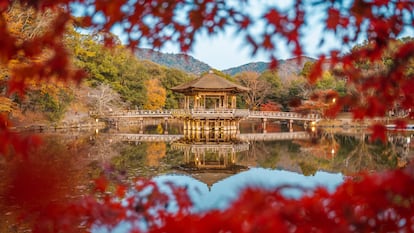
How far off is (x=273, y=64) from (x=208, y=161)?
11.1m

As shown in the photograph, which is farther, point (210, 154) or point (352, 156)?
point (210, 154)

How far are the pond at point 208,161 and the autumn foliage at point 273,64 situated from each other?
4424mm

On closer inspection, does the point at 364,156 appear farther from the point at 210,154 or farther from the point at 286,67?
the point at 286,67

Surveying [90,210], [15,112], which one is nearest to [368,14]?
[90,210]

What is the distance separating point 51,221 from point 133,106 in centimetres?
3096

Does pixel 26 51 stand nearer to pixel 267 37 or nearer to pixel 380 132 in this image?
pixel 267 37

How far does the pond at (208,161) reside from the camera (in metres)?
8.73

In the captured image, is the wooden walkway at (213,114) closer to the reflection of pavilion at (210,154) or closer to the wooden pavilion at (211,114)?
the wooden pavilion at (211,114)

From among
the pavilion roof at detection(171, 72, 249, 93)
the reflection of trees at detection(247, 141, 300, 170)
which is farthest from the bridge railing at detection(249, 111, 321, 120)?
the reflection of trees at detection(247, 141, 300, 170)

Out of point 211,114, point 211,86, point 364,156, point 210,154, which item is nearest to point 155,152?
point 210,154

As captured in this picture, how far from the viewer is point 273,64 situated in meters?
2.15

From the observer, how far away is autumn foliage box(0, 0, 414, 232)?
1443mm

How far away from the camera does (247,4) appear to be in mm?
2008

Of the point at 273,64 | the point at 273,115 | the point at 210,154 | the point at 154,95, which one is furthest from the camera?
the point at 154,95
